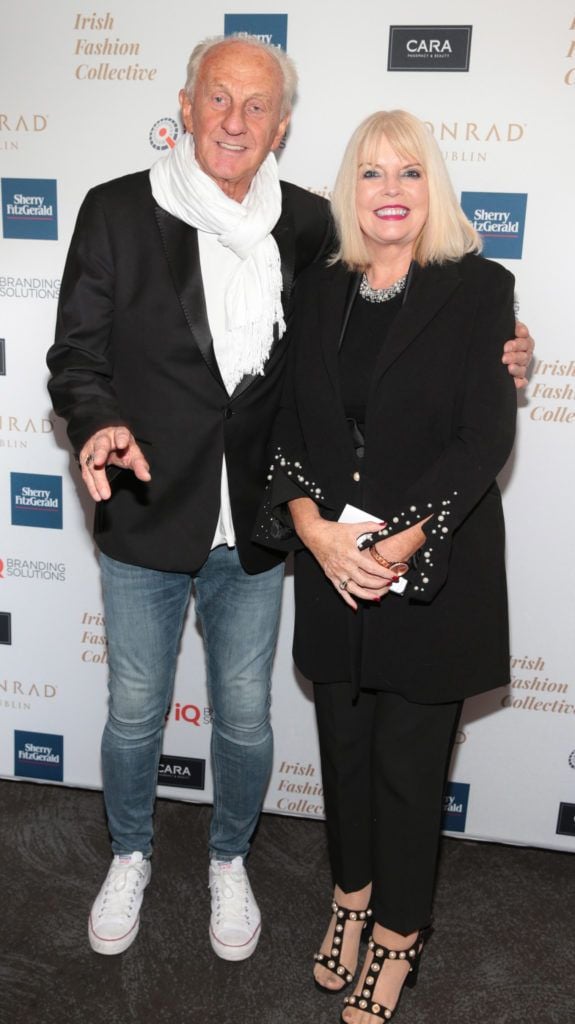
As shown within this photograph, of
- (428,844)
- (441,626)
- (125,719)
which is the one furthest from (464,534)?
(125,719)

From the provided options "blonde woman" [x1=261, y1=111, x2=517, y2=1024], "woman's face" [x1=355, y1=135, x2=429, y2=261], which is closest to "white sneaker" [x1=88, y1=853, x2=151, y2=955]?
"blonde woman" [x1=261, y1=111, x2=517, y2=1024]

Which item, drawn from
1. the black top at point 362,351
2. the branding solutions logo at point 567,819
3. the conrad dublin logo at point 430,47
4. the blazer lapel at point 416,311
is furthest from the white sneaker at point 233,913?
the conrad dublin logo at point 430,47

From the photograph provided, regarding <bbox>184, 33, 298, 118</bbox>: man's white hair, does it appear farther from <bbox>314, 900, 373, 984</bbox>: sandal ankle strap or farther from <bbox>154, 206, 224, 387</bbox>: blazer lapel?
<bbox>314, 900, 373, 984</bbox>: sandal ankle strap

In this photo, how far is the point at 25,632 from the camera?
2.81m

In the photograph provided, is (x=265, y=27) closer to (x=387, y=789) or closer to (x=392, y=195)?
(x=392, y=195)

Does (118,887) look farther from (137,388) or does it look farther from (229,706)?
(137,388)

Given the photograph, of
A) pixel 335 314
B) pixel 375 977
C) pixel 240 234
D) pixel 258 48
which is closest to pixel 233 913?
pixel 375 977

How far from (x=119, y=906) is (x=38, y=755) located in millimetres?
773

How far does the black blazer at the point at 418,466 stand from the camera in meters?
1.79

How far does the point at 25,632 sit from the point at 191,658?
51 centimetres

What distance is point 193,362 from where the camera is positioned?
195cm

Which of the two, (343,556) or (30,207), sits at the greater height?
(30,207)

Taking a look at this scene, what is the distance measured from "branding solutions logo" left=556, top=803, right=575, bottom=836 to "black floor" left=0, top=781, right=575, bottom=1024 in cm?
7

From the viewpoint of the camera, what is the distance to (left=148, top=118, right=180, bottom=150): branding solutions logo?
2.41 meters
